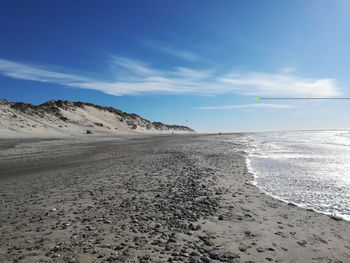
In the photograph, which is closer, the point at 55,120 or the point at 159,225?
the point at 159,225

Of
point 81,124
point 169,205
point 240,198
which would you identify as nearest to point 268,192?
point 240,198

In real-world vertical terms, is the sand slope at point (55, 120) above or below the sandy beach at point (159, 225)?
above

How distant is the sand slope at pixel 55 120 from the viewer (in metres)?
45.2

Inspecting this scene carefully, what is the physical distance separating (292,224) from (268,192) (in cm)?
298

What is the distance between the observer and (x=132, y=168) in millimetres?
12883

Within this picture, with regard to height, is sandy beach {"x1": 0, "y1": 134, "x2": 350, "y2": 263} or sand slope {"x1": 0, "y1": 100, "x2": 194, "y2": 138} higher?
sand slope {"x1": 0, "y1": 100, "x2": 194, "y2": 138}

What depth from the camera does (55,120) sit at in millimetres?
60250

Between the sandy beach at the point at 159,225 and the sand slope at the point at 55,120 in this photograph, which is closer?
the sandy beach at the point at 159,225

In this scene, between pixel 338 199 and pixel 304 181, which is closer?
pixel 338 199

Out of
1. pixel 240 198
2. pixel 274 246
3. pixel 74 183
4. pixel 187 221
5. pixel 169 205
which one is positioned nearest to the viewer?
pixel 274 246

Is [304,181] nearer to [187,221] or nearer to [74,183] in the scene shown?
[187,221]

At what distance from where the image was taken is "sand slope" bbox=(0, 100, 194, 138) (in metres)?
45.2

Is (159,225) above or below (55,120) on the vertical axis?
below

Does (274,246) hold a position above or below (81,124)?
below
